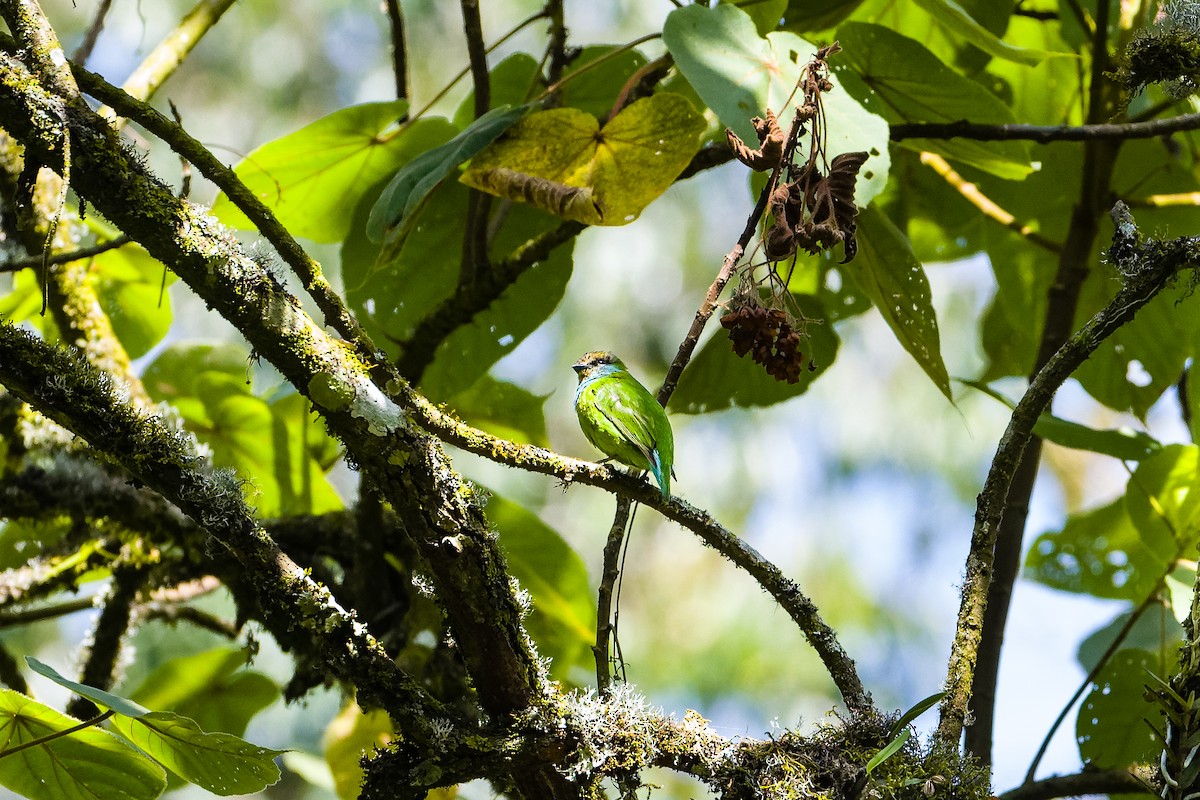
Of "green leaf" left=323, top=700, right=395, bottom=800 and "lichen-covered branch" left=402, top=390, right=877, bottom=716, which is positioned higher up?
"green leaf" left=323, top=700, right=395, bottom=800

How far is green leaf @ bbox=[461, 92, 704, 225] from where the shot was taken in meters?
1.20

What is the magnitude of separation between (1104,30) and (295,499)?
1465mm

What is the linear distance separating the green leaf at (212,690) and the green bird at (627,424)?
740mm

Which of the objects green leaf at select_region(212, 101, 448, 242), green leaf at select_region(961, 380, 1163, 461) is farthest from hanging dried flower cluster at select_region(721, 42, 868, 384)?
green leaf at select_region(212, 101, 448, 242)

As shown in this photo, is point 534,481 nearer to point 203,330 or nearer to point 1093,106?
point 203,330

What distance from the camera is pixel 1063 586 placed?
1875mm

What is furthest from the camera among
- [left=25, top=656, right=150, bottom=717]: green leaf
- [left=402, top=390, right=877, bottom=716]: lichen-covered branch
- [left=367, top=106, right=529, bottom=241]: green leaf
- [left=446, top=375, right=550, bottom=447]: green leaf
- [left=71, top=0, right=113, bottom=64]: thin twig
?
[left=446, top=375, right=550, bottom=447]: green leaf

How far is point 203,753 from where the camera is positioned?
2.98 ft

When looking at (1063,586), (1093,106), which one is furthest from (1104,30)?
(1063,586)

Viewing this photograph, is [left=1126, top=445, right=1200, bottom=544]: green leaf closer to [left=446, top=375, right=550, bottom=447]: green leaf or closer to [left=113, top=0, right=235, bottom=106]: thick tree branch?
[left=446, top=375, right=550, bottom=447]: green leaf

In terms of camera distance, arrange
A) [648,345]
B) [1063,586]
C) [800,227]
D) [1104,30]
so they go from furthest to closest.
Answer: [648,345] < [1063,586] < [1104,30] < [800,227]

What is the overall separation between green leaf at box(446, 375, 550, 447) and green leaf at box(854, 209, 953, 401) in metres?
0.57

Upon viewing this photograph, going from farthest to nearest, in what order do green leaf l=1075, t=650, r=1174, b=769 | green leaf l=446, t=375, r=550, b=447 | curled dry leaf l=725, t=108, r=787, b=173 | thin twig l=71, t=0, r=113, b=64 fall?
1. green leaf l=446, t=375, r=550, b=447
2. thin twig l=71, t=0, r=113, b=64
3. green leaf l=1075, t=650, r=1174, b=769
4. curled dry leaf l=725, t=108, r=787, b=173

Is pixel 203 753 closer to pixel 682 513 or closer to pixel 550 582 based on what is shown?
pixel 682 513
